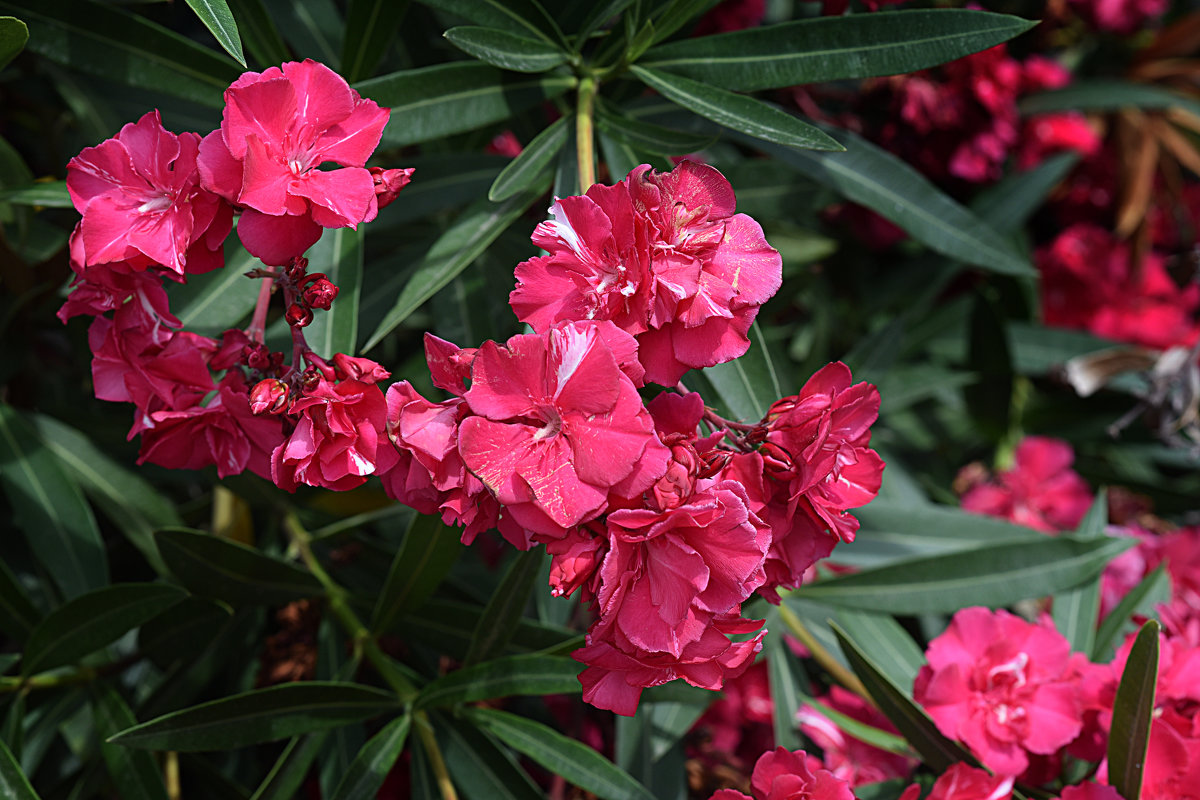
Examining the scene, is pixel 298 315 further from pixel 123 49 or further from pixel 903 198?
pixel 903 198

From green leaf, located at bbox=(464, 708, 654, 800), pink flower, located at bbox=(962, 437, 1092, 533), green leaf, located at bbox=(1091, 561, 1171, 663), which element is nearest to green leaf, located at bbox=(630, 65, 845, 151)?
green leaf, located at bbox=(464, 708, 654, 800)

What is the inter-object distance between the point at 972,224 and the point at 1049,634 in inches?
20.2

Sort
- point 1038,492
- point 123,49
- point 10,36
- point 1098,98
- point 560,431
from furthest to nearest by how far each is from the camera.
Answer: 1. point 1098,98
2. point 1038,492
3. point 123,49
4. point 10,36
5. point 560,431

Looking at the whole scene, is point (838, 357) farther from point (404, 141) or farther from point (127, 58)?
point (127, 58)

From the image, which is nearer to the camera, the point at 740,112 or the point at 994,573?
the point at 740,112

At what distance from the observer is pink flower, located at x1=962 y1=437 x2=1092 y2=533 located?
1.66 meters

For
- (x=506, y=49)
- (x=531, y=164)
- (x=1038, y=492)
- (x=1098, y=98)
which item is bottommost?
(x=1038, y=492)

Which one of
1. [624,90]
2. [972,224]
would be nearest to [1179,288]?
[972,224]

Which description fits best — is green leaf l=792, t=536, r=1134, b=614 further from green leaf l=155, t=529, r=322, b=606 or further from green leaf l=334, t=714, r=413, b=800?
green leaf l=155, t=529, r=322, b=606

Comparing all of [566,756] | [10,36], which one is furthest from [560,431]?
[10,36]

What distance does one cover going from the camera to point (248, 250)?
67cm

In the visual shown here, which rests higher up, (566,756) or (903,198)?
(903,198)

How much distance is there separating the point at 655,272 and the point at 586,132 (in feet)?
1.03

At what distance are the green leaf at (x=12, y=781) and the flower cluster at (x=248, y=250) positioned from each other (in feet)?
1.17
